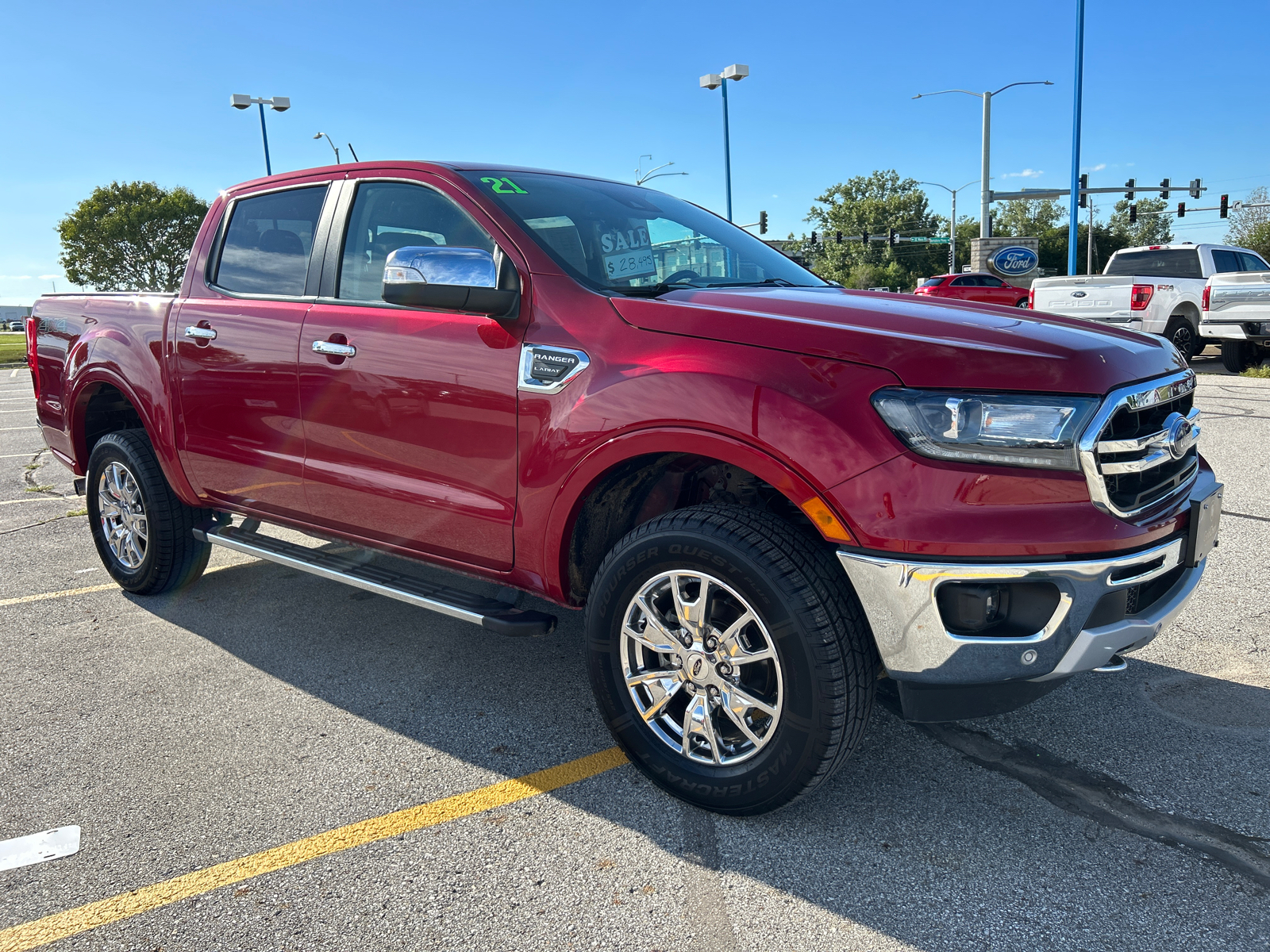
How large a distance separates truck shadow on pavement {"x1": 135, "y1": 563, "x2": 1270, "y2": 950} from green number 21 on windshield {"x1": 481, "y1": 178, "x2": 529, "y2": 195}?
5.99ft

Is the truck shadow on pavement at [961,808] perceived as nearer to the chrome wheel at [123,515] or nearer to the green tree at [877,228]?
the chrome wheel at [123,515]

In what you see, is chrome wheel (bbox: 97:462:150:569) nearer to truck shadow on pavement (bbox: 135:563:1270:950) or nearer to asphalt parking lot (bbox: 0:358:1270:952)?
asphalt parking lot (bbox: 0:358:1270:952)

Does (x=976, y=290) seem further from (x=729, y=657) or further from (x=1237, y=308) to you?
(x=729, y=657)

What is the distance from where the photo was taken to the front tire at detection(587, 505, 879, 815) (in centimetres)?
238

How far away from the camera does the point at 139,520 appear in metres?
4.60

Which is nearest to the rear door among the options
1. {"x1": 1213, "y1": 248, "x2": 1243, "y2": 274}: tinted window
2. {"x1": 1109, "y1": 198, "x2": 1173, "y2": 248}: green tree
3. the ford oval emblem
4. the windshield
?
the windshield

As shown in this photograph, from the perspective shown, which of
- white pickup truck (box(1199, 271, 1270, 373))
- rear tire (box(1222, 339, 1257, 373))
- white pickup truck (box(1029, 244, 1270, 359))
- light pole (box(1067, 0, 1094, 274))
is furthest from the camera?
light pole (box(1067, 0, 1094, 274))

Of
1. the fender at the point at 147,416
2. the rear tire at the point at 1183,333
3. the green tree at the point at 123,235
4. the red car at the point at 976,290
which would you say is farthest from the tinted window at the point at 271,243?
the green tree at the point at 123,235

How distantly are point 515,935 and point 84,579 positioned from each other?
4031 millimetres

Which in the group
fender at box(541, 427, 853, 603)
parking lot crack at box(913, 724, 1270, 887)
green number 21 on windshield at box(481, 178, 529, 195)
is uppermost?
green number 21 on windshield at box(481, 178, 529, 195)

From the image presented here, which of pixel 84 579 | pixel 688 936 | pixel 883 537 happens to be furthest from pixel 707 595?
pixel 84 579

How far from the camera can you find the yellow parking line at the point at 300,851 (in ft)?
7.43

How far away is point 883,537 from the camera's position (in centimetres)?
226

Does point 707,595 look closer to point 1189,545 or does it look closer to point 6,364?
point 1189,545
